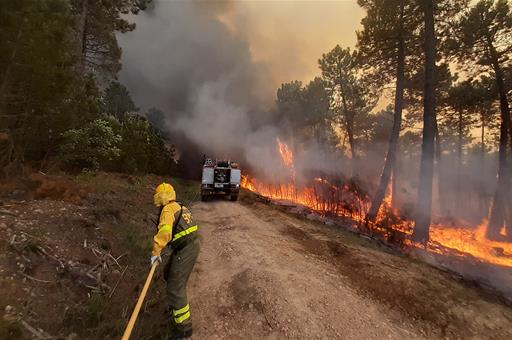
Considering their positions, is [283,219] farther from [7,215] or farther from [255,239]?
[7,215]

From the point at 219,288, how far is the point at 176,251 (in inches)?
64.5

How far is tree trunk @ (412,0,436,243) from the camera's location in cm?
1344

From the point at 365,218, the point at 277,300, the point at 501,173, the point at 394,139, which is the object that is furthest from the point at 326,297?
the point at 501,173

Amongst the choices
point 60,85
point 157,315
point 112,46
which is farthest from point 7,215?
point 112,46

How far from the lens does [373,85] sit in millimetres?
21047

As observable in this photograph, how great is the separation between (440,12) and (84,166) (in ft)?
62.2

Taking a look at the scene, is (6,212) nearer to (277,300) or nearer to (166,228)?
(166,228)

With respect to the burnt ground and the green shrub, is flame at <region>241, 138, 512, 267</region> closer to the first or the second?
the burnt ground

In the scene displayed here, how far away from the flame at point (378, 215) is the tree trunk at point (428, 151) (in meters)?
0.82

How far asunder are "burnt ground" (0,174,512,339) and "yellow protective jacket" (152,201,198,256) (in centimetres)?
132

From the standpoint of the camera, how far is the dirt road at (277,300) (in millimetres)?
4836

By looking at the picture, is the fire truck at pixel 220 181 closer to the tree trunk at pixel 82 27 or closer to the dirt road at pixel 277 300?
the tree trunk at pixel 82 27

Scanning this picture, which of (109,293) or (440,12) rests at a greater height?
(440,12)

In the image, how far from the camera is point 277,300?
544 centimetres
